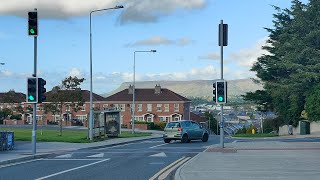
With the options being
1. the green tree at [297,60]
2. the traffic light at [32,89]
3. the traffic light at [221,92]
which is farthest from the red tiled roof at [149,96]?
the traffic light at [32,89]

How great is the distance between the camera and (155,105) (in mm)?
117000

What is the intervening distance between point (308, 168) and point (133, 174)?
5495mm

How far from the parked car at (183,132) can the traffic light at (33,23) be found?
15936 millimetres

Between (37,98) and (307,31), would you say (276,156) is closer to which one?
(37,98)

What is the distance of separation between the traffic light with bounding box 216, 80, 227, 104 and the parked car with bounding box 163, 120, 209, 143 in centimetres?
978

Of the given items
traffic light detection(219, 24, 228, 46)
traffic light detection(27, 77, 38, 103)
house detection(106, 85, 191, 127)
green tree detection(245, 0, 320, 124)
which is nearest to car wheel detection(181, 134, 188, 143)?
traffic light detection(219, 24, 228, 46)

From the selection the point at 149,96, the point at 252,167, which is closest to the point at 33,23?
the point at 252,167

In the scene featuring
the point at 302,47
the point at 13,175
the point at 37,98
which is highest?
the point at 302,47

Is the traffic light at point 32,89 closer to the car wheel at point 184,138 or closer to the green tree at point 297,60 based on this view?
the car wheel at point 184,138

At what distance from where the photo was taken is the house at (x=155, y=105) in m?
115

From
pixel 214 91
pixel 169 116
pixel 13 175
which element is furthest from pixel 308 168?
pixel 169 116

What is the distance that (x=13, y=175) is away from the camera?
17.9 m

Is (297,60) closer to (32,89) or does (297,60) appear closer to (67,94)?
(67,94)

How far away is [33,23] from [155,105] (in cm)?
9221
